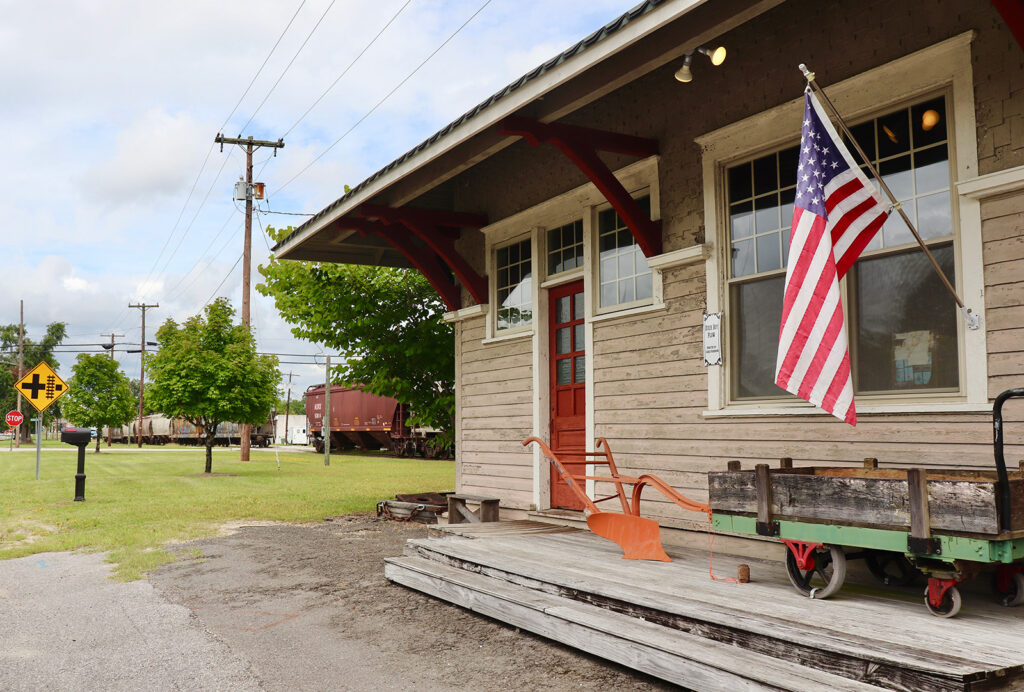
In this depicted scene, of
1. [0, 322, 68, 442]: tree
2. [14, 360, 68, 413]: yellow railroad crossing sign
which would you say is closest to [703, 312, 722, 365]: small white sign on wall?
[14, 360, 68, 413]: yellow railroad crossing sign

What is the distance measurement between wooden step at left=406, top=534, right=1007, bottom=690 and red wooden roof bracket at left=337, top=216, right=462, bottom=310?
471 centimetres

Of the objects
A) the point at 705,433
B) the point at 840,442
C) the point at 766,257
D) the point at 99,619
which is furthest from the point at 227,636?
the point at 766,257

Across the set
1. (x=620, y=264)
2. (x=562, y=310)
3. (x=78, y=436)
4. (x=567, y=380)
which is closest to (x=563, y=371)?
(x=567, y=380)

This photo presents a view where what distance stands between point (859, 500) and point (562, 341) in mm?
5099

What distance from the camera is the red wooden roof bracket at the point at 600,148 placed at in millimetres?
6879

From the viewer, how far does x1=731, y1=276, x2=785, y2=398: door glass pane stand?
6.26 meters

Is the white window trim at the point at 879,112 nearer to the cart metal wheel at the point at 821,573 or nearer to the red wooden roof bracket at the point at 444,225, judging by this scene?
the cart metal wheel at the point at 821,573

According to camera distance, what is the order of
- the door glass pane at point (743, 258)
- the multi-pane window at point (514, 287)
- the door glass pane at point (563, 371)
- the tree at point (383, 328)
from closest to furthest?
the door glass pane at point (743, 258)
the door glass pane at point (563, 371)
the multi-pane window at point (514, 287)
the tree at point (383, 328)

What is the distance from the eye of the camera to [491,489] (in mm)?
9656

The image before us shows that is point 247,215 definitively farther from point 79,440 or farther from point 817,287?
point 817,287

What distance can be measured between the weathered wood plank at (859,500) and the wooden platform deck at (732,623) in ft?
1.50

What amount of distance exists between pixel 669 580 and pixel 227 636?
2841 millimetres

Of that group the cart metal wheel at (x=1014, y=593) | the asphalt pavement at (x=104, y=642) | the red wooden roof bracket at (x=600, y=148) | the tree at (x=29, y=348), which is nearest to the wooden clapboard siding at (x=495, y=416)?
the red wooden roof bracket at (x=600, y=148)

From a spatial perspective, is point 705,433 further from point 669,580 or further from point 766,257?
point 669,580
